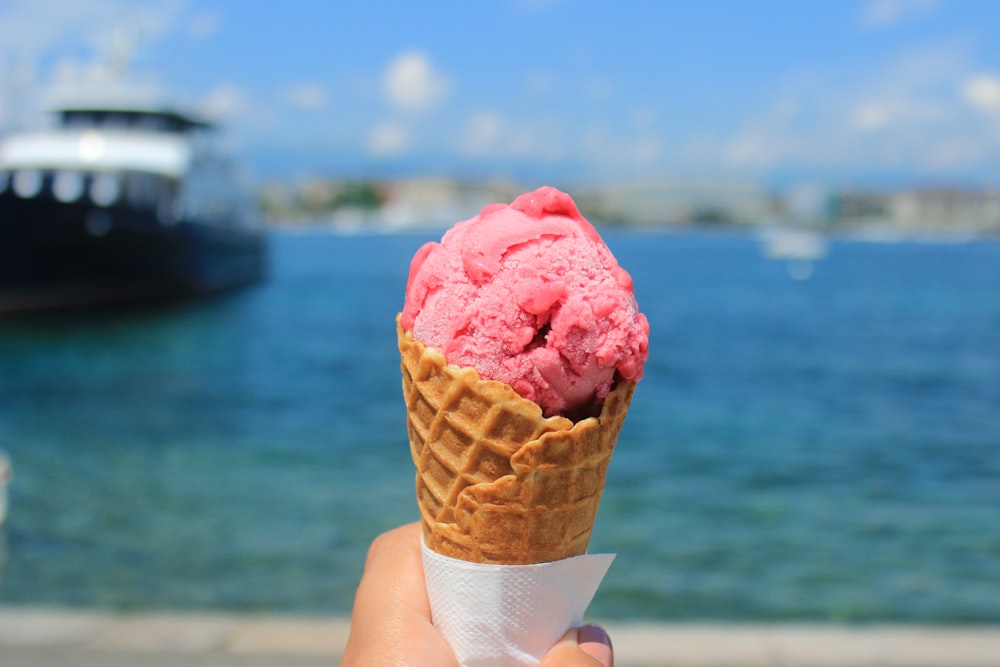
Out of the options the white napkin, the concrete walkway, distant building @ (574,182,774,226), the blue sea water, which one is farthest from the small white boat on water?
the white napkin

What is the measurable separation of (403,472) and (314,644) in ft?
26.6

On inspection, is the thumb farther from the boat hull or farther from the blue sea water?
the boat hull

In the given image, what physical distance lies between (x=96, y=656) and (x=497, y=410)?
12.2ft

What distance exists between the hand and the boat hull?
1102 inches

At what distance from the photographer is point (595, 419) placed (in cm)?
185

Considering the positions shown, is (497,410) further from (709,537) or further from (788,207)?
(788,207)

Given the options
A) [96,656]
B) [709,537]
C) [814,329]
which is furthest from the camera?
[814,329]

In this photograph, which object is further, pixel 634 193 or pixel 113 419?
pixel 634 193

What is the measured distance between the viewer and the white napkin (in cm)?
188

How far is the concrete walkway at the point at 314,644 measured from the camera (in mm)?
4438

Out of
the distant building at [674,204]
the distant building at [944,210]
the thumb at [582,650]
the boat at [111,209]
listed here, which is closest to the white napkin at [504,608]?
the thumb at [582,650]

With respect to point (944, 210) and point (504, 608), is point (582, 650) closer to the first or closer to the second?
point (504, 608)

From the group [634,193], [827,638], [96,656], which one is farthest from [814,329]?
[634,193]

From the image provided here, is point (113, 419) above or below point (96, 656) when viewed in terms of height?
above
